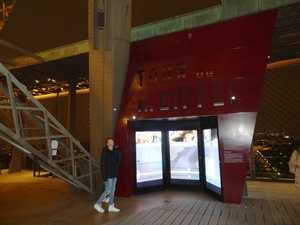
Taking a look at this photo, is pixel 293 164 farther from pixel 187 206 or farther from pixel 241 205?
pixel 187 206

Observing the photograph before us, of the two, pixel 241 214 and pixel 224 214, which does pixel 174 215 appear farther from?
pixel 241 214

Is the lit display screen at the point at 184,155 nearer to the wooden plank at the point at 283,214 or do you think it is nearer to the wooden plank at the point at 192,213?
the wooden plank at the point at 192,213

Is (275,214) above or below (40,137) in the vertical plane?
below

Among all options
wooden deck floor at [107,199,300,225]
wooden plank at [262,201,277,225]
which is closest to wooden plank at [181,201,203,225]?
wooden deck floor at [107,199,300,225]

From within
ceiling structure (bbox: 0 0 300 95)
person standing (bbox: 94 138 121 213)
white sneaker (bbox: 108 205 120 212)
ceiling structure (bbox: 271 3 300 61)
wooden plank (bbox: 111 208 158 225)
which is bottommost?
wooden plank (bbox: 111 208 158 225)

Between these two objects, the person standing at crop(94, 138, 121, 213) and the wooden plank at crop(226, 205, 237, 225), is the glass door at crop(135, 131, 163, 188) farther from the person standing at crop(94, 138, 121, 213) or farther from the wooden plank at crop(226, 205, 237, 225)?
the wooden plank at crop(226, 205, 237, 225)

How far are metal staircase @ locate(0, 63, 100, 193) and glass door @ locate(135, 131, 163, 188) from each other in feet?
4.41

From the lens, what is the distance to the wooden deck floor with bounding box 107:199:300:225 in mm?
6609

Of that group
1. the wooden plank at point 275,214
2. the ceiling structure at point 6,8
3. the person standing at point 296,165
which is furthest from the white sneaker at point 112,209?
the ceiling structure at point 6,8

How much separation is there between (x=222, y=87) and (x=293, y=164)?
3.09 m

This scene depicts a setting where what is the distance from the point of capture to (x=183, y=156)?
10.1 m

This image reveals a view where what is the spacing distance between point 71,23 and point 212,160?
6.71 m

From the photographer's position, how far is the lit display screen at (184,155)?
992cm

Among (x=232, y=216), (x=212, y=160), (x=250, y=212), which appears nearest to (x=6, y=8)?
(x=212, y=160)
